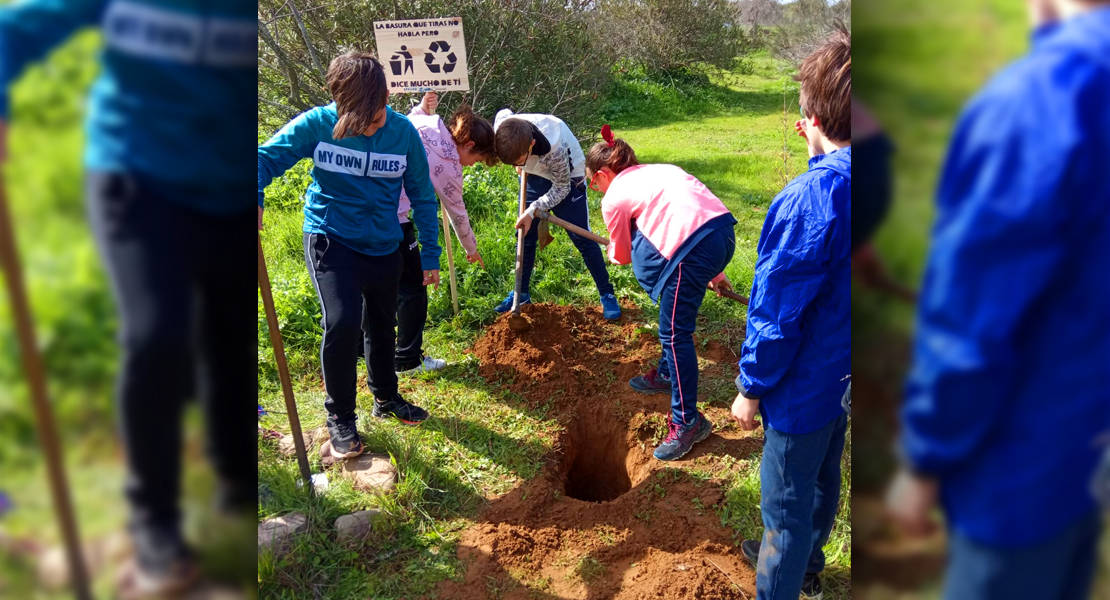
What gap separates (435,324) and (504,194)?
81.7 inches

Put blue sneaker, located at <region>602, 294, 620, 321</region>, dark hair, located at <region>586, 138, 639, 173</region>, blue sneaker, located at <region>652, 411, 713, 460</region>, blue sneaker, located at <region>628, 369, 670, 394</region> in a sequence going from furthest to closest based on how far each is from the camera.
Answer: blue sneaker, located at <region>602, 294, 620, 321</region> < blue sneaker, located at <region>628, 369, 670, 394</region> < dark hair, located at <region>586, 138, 639, 173</region> < blue sneaker, located at <region>652, 411, 713, 460</region>

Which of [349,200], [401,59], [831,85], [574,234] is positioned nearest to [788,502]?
[831,85]

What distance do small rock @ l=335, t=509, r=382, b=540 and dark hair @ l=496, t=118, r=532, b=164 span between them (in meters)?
2.39

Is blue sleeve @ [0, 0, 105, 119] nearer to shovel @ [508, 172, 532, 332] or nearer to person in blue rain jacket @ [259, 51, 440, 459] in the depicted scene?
person in blue rain jacket @ [259, 51, 440, 459]

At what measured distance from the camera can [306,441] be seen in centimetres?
378

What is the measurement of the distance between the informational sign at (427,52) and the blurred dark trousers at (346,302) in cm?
200

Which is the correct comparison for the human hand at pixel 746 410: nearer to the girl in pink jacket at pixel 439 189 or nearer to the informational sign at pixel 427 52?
the girl in pink jacket at pixel 439 189

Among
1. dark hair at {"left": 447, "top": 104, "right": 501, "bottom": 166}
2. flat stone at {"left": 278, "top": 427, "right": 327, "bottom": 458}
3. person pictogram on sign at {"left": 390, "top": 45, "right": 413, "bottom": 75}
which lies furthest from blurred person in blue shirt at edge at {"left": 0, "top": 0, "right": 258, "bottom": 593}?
person pictogram on sign at {"left": 390, "top": 45, "right": 413, "bottom": 75}

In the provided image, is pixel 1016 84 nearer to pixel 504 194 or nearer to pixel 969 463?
pixel 969 463

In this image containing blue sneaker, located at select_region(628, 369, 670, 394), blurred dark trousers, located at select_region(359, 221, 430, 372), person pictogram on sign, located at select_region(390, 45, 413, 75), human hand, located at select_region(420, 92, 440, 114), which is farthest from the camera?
person pictogram on sign, located at select_region(390, 45, 413, 75)

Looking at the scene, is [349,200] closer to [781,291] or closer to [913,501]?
[781,291]

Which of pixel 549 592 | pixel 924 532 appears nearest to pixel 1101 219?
pixel 924 532

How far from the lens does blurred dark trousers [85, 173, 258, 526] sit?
0.42 metres

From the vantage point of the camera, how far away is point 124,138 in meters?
0.43
